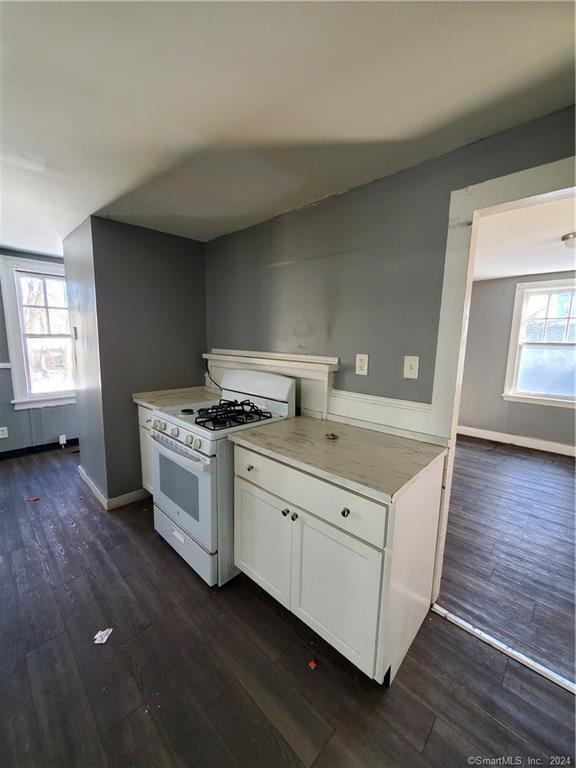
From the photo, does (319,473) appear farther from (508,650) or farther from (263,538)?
(508,650)

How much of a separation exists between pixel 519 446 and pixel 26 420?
6.24m

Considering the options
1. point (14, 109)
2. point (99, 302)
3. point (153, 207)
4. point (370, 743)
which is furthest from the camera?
point (99, 302)

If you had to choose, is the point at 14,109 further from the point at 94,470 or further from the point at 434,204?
the point at 94,470

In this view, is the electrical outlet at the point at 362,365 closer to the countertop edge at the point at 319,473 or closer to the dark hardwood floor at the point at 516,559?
the countertop edge at the point at 319,473

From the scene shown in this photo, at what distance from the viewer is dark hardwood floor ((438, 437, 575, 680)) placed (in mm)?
1518

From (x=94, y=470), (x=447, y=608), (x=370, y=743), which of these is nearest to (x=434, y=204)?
(x=447, y=608)

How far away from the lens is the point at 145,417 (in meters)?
2.46

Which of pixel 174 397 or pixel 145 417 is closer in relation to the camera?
pixel 145 417

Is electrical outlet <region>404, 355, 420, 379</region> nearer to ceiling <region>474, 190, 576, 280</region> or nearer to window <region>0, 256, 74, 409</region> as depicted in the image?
ceiling <region>474, 190, 576, 280</region>

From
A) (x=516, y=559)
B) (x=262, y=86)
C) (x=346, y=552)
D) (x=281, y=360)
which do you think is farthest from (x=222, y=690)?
(x=262, y=86)

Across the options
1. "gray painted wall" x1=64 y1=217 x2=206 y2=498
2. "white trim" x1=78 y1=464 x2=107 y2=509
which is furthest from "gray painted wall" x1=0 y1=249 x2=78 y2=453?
"gray painted wall" x1=64 y1=217 x2=206 y2=498

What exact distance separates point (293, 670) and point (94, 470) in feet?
7.46

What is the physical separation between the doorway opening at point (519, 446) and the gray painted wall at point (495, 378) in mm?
13

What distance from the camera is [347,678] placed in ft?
4.25
